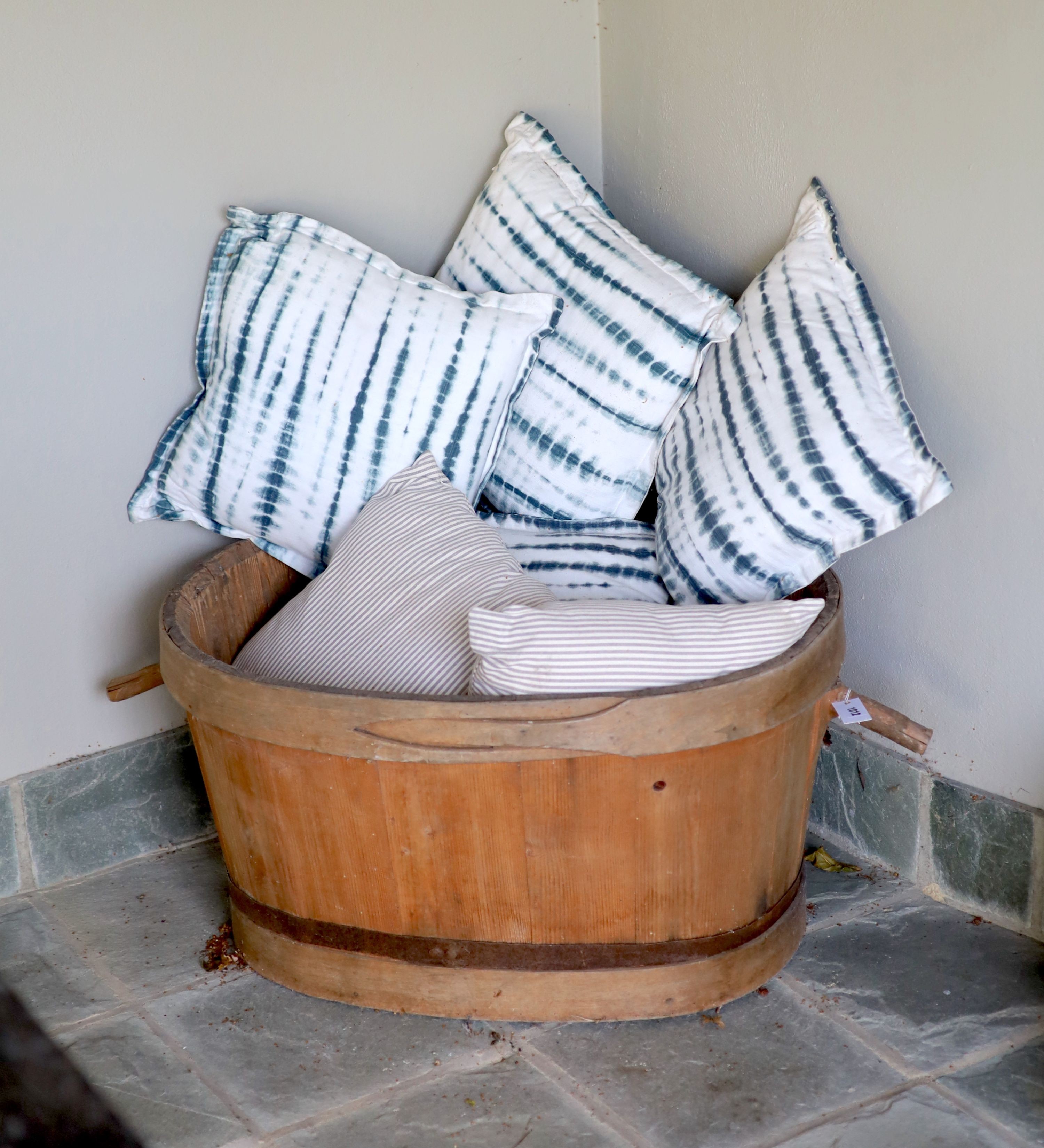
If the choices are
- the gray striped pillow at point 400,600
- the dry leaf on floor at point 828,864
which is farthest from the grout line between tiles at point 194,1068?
the dry leaf on floor at point 828,864

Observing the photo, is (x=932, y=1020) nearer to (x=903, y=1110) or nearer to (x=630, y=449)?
(x=903, y=1110)

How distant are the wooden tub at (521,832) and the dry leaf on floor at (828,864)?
0.24 m

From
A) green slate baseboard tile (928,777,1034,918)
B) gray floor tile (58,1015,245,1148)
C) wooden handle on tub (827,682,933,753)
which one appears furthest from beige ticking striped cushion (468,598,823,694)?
gray floor tile (58,1015,245,1148)

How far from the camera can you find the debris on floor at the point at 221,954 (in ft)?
5.05

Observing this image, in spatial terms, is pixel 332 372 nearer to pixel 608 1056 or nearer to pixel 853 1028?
pixel 608 1056

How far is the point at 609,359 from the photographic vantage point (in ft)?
5.42

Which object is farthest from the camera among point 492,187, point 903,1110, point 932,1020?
point 492,187

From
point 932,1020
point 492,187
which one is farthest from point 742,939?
point 492,187

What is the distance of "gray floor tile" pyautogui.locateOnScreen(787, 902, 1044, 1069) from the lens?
134 centimetres

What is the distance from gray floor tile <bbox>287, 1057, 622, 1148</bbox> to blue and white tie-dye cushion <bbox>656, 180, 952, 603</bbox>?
2.09 ft

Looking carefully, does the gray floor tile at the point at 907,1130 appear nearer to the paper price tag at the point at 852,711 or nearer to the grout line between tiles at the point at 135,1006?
the paper price tag at the point at 852,711

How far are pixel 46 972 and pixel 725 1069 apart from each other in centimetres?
90

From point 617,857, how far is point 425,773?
0.23 metres

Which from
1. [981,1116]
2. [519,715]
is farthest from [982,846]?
[519,715]
